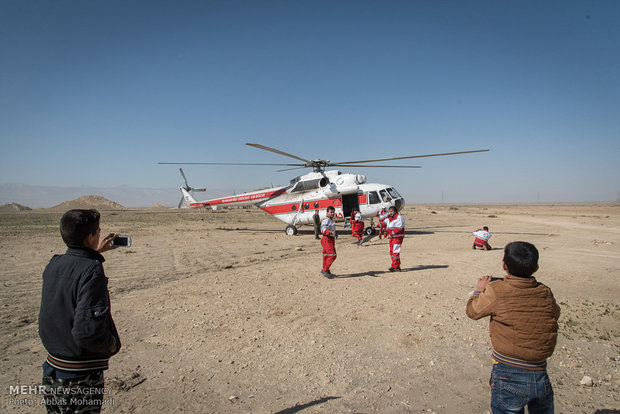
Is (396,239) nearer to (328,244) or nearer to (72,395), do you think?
(328,244)

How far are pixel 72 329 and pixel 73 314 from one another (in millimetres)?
97

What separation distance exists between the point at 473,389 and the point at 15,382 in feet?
17.7

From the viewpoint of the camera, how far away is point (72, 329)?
2.13m

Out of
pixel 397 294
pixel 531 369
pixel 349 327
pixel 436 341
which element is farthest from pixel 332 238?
pixel 531 369

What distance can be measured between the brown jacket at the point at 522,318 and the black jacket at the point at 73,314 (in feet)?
9.21

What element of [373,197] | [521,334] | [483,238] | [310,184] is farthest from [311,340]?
[310,184]

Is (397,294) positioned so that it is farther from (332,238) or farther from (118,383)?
(118,383)

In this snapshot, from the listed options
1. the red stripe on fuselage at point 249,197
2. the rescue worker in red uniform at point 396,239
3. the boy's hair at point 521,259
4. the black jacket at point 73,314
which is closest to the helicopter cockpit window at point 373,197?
the red stripe on fuselage at point 249,197

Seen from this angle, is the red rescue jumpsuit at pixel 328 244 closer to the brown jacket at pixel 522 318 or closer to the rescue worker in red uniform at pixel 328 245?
the rescue worker in red uniform at pixel 328 245

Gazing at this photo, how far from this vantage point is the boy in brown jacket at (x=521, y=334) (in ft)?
7.33

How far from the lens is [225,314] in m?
5.82

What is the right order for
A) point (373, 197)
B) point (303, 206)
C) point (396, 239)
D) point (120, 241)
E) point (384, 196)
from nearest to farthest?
point (120, 241) < point (396, 239) < point (384, 196) < point (373, 197) < point (303, 206)

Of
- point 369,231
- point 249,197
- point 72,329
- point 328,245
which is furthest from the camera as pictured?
point 249,197

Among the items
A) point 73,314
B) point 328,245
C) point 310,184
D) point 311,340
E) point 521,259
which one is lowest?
point 311,340
